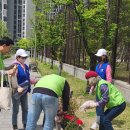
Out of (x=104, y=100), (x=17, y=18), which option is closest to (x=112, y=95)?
(x=104, y=100)

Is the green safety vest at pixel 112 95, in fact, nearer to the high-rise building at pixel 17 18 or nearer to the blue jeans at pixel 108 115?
the blue jeans at pixel 108 115

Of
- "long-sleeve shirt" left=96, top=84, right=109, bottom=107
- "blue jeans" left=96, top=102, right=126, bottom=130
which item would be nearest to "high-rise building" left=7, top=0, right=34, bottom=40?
"blue jeans" left=96, top=102, right=126, bottom=130

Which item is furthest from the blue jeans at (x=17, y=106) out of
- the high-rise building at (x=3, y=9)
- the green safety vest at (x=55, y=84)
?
the high-rise building at (x=3, y=9)

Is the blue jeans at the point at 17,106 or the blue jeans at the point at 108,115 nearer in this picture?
the blue jeans at the point at 108,115

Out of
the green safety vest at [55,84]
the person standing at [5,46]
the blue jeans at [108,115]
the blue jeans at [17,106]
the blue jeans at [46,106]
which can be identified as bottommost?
the blue jeans at [17,106]

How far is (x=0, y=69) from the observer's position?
7.55 m

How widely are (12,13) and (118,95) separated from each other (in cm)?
14692

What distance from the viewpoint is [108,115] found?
790 cm

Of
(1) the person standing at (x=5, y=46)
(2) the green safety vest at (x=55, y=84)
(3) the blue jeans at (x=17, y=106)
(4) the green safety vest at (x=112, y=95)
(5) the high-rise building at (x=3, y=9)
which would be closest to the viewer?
(2) the green safety vest at (x=55, y=84)

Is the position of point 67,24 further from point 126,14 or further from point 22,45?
point 22,45

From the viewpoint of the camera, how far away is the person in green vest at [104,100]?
7.48m

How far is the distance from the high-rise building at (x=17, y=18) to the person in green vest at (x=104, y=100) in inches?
5606

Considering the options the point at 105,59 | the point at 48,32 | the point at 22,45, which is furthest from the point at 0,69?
the point at 22,45

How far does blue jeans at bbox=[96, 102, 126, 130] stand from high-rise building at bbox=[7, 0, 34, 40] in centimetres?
14228
